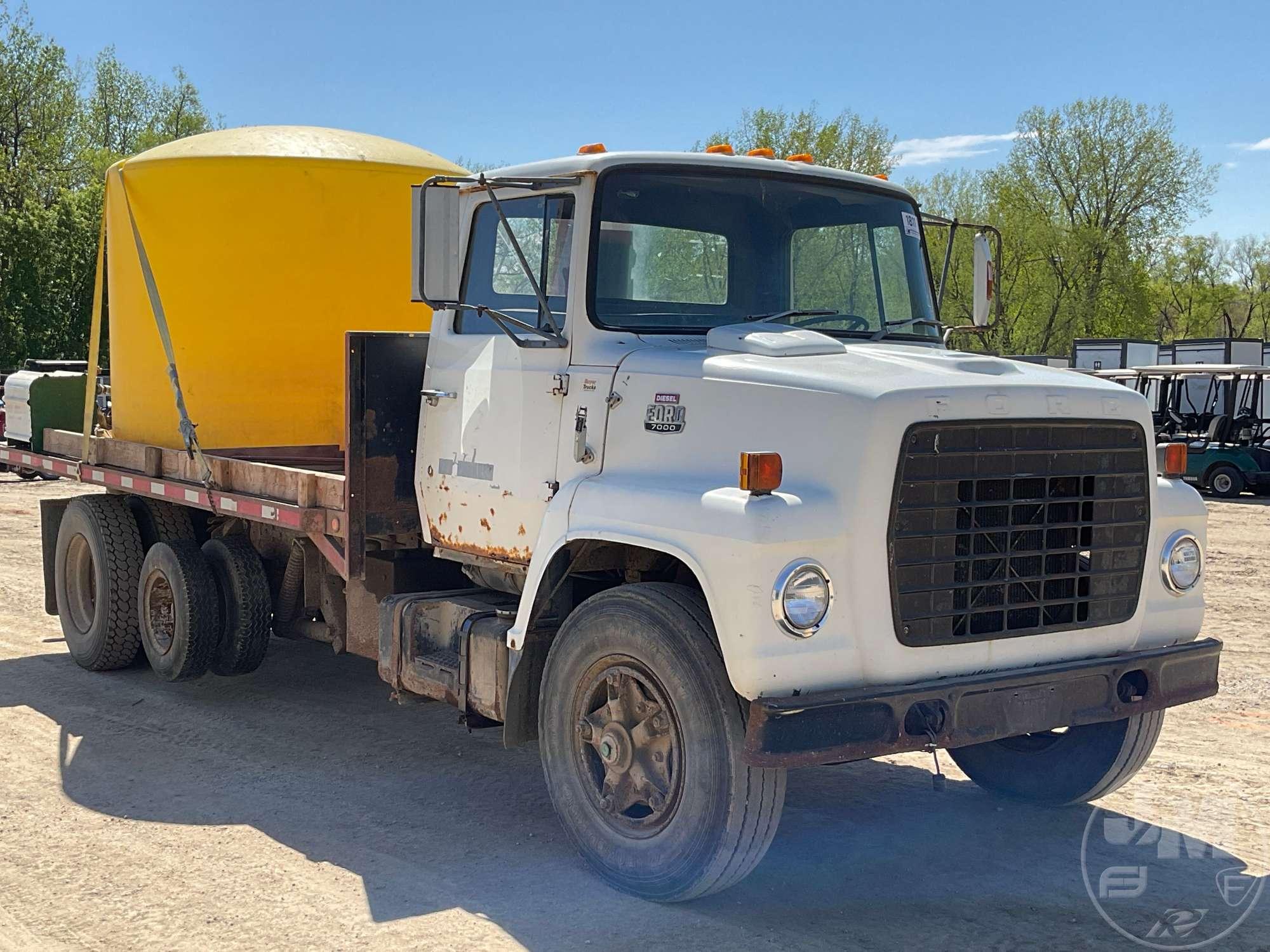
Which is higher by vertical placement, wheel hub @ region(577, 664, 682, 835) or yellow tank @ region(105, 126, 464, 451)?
yellow tank @ region(105, 126, 464, 451)

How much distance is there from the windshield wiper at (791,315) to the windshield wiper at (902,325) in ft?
0.83

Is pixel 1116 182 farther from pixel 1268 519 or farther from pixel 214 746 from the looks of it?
pixel 214 746

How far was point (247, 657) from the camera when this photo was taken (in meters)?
7.84

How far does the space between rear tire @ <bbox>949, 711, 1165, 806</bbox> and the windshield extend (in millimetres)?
1841

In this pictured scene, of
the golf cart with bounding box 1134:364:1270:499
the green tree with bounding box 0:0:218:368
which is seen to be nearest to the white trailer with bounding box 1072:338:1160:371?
the golf cart with bounding box 1134:364:1270:499

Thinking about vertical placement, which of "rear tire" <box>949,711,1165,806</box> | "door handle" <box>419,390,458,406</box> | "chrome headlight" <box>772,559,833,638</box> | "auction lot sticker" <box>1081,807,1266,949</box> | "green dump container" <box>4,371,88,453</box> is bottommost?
"auction lot sticker" <box>1081,807,1266,949</box>

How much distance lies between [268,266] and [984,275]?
3987 mm

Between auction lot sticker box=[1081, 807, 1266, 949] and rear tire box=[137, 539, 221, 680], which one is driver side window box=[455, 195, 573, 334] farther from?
auction lot sticker box=[1081, 807, 1266, 949]

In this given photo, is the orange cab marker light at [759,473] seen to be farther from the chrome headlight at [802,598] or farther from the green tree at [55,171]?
the green tree at [55,171]

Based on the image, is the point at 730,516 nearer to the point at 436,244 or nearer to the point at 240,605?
the point at 436,244

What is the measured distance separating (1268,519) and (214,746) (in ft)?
53.5

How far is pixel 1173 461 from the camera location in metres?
5.30

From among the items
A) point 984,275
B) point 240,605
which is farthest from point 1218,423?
point 240,605

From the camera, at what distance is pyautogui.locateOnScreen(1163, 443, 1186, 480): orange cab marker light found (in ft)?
17.4
